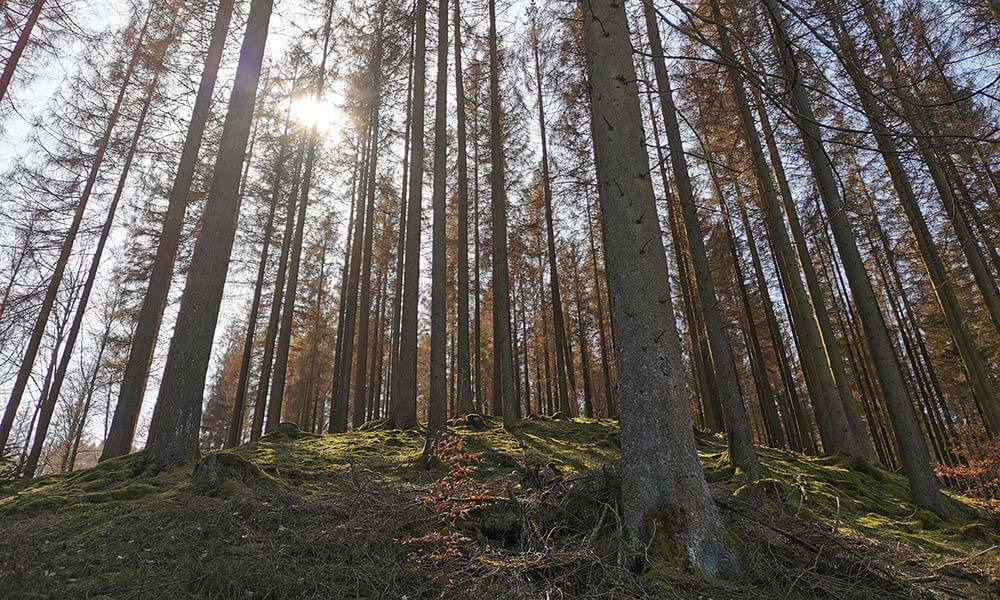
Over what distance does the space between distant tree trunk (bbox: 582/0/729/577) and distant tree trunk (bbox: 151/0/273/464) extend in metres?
5.46

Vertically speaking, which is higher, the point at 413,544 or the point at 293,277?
the point at 293,277

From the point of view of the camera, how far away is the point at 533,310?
20844mm

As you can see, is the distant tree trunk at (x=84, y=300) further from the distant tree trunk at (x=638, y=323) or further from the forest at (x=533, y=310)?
the distant tree trunk at (x=638, y=323)

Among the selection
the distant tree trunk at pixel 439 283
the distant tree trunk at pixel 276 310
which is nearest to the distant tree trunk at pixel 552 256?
the distant tree trunk at pixel 439 283

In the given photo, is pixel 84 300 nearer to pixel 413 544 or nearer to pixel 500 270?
pixel 500 270

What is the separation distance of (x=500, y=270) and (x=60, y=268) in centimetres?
1091

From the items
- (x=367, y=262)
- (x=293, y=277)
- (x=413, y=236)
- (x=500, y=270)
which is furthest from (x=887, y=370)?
(x=293, y=277)

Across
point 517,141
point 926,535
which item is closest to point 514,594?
point 926,535

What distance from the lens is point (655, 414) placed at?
10.00ft

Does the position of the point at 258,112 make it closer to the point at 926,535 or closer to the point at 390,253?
the point at 390,253

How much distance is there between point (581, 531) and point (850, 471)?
774 cm

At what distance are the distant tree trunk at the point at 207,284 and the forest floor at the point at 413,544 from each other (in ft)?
1.71

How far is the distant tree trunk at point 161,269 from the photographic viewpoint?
324 inches

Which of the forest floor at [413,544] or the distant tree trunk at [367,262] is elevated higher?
the distant tree trunk at [367,262]
